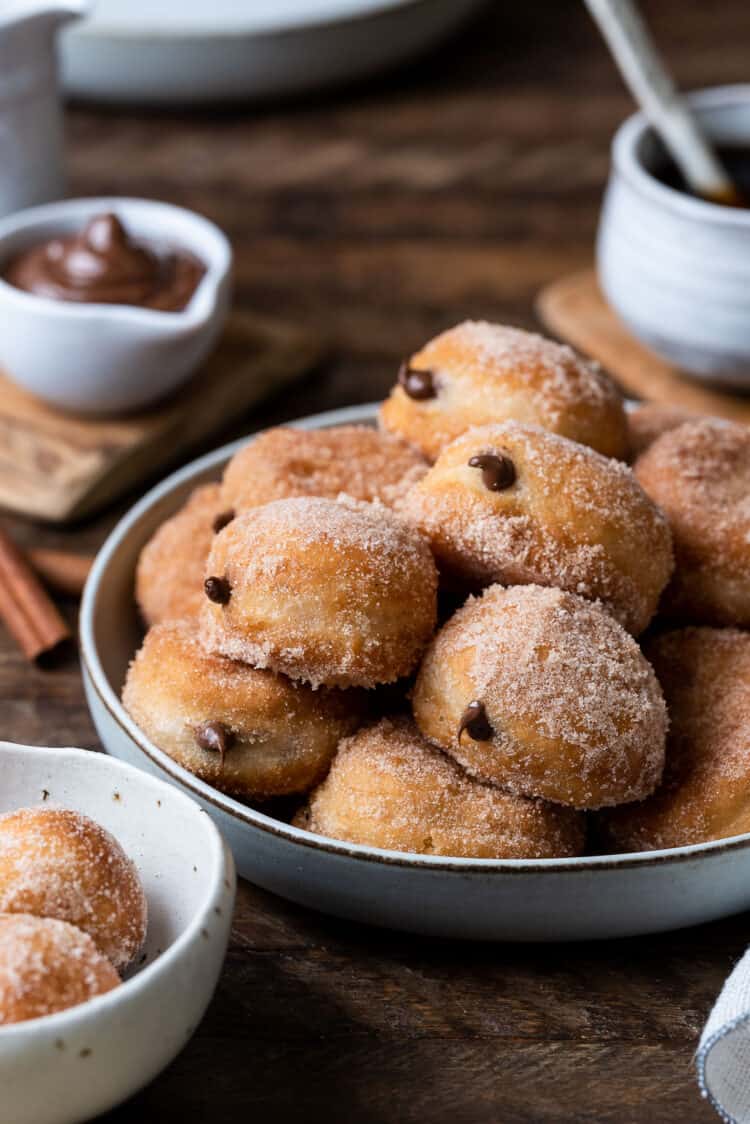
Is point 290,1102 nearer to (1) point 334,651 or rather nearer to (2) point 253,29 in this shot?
(1) point 334,651

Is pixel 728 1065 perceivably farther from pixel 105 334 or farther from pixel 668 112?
pixel 668 112

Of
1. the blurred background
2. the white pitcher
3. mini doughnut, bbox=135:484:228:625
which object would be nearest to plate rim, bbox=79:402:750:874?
mini doughnut, bbox=135:484:228:625

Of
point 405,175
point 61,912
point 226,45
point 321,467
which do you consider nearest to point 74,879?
point 61,912

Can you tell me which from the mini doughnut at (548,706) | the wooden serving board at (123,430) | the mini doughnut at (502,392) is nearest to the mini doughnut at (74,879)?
the mini doughnut at (548,706)

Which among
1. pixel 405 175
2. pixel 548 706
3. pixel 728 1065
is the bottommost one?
pixel 405 175

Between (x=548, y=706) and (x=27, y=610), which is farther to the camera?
(x=27, y=610)

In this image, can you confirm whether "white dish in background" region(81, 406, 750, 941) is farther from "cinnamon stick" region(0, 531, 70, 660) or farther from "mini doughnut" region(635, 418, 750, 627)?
"cinnamon stick" region(0, 531, 70, 660)
